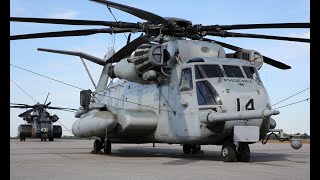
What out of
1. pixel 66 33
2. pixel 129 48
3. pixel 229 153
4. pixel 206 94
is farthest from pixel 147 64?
pixel 229 153

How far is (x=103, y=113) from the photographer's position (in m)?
15.3

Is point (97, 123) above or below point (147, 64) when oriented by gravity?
below

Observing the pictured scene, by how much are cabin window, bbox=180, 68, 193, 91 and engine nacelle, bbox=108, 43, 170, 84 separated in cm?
78

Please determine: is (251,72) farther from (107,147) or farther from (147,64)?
(107,147)

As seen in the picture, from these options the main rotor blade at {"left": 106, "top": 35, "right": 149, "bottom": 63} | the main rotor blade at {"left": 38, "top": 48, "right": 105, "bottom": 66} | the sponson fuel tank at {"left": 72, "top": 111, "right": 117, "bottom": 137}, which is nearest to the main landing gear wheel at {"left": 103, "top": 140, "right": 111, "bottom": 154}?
the sponson fuel tank at {"left": 72, "top": 111, "right": 117, "bottom": 137}

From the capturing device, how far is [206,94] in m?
12.6

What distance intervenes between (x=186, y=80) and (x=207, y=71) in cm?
83

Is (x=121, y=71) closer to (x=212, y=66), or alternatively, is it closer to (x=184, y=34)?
(x=184, y=34)

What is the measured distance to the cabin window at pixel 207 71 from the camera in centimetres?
1281

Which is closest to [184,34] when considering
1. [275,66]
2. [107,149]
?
[275,66]

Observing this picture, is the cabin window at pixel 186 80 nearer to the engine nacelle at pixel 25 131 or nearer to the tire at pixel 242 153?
the tire at pixel 242 153

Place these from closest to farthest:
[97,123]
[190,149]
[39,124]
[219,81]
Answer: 1. [219,81]
2. [97,123]
3. [190,149]
4. [39,124]

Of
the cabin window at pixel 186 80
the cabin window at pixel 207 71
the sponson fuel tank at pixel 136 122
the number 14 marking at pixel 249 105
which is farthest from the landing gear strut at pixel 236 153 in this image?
the sponson fuel tank at pixel 136 122
